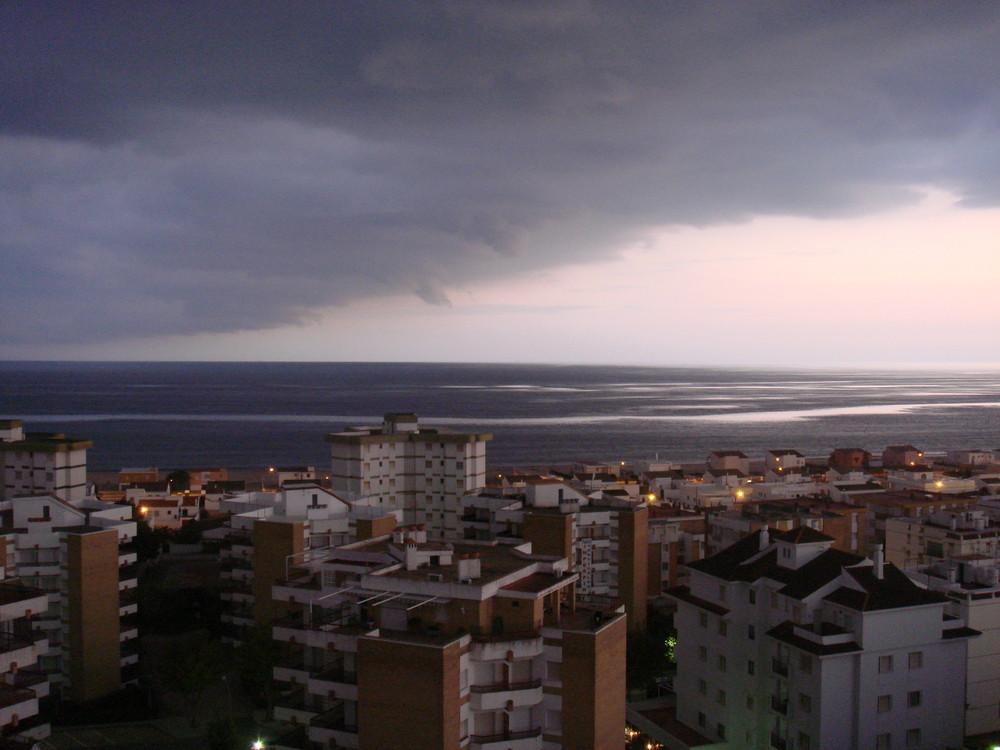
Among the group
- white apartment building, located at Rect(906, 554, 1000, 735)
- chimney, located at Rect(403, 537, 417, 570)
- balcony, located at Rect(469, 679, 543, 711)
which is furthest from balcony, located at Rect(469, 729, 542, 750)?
white apartment building, located at Rect(906, 554, 1000, 735)

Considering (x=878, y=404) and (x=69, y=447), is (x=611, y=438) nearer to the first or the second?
(x=69, y=447)

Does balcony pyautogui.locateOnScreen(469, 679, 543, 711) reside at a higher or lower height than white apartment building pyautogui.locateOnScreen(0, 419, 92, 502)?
lower

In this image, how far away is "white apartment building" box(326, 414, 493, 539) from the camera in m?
38.9

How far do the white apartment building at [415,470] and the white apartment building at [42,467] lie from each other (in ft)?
37.4

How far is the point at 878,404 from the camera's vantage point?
160 metres

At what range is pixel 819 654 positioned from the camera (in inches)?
657

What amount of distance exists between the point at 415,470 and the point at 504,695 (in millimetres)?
26017

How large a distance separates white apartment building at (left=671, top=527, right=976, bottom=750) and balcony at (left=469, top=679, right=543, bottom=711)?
19.4ft

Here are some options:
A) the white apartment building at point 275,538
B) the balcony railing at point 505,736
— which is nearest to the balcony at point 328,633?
the balcony railing at point 505,736

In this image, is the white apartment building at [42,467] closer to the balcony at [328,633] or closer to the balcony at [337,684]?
the balcony at [328,633]

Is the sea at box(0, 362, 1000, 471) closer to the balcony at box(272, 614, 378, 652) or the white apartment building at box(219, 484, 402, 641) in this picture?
the white apartment building at box(219, 484, 402, 641)

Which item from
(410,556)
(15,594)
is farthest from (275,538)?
(410,556)

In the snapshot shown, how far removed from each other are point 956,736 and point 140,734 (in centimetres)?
1854

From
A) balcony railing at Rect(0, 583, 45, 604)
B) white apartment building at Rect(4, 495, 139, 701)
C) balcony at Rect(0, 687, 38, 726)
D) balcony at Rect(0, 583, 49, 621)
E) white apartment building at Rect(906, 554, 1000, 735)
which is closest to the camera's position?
balcony at Rect(0, 687, 38, 726)
